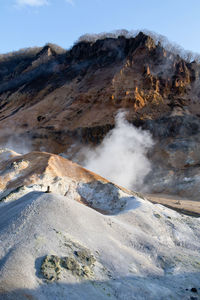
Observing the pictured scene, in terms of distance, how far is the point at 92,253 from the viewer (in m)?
3.71

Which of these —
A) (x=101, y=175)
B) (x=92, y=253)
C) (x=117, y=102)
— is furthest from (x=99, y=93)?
(x=92, y=253)

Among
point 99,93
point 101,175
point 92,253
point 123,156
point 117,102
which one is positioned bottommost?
point 92,253

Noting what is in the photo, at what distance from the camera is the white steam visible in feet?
50.4

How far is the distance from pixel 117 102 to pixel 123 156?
6.22 meters

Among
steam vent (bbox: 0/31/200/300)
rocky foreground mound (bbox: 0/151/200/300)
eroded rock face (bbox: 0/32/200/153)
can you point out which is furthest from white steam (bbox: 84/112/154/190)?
rocky foreground mound (bbox: 0/151/200/300)

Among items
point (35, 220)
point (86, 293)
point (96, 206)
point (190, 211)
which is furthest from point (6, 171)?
point (190, 211)

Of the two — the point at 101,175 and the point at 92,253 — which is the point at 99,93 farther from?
the point at 92,253

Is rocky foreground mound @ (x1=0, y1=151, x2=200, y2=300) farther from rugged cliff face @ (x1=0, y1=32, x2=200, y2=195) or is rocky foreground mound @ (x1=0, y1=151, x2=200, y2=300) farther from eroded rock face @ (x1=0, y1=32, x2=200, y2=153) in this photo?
eroded rock face @ (x1=0, y1=32, x2=200, y2=153)

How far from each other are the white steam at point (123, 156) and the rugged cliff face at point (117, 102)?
0.68m

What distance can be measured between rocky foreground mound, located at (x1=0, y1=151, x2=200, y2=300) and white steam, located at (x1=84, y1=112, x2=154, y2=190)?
9.16m

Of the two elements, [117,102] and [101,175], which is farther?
[117,102]

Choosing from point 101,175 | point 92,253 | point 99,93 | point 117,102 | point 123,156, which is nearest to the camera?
point 92,253

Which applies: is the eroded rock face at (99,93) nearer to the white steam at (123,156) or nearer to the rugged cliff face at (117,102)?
the rugged cliff face at (117,102)

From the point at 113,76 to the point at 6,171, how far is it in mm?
17001
